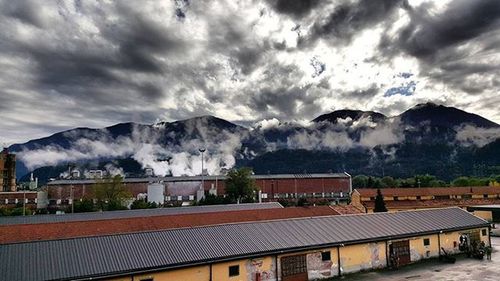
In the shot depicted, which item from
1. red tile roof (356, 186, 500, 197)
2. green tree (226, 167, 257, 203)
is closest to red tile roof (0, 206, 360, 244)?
red tile roof (356, 186, 500, 197)

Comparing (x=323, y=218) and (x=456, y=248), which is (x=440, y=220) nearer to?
(x=456, y=248)

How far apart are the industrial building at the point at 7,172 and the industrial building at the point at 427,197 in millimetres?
99942

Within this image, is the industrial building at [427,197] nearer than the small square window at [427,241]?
No

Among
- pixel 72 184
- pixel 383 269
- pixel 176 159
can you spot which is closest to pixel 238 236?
pixel 383 269

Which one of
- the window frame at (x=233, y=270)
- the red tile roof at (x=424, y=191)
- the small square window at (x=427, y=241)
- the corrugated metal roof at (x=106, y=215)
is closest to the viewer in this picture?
the window frame at (x=233, y=270)

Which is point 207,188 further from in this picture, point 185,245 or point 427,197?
point 185,245

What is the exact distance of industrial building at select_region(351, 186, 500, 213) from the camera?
64250 millimetres

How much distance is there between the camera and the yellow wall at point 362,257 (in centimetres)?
2402

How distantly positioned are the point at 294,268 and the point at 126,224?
17.0m

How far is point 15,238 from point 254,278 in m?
18.8

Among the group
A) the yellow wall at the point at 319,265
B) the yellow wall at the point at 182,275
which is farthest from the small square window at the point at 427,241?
the yellow wall at the point at 182,275

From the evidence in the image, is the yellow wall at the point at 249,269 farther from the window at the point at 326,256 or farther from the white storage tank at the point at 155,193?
the white storage tank at the point at 155,193

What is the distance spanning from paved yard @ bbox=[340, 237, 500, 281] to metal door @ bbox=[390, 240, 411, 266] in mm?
579

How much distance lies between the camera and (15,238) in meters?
27.3
